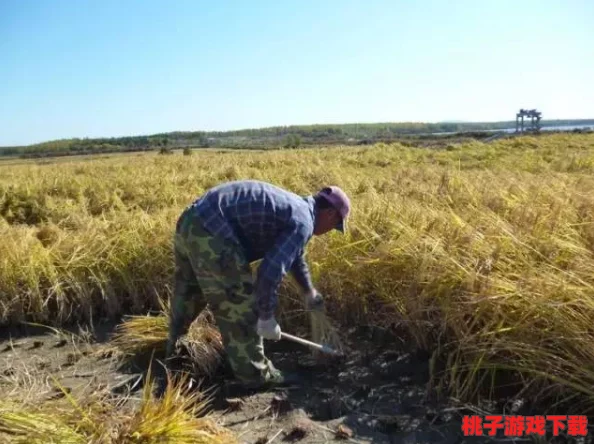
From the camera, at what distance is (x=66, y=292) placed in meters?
3.97

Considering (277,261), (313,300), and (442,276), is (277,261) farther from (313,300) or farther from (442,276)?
(442,276)

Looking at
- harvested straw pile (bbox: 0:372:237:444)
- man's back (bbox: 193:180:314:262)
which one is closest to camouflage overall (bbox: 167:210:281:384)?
man's back (bbox: 193:180:314:262)

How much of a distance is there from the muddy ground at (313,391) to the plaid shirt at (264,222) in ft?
1.90

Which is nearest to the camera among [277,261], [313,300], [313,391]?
[277,261]

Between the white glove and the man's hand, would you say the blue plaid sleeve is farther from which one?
the man's hand

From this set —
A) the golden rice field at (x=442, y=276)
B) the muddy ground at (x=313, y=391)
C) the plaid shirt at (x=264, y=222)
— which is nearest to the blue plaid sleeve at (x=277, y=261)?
the plaid shirt at (x=264, y=222)

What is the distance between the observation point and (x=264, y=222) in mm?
2443

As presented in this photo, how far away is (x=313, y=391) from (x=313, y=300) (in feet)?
1.73

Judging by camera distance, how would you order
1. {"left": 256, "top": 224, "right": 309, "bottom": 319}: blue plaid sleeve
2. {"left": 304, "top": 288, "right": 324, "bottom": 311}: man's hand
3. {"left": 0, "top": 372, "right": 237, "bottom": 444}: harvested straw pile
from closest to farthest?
{"left": 0, "top": 372, "right": 237, "bottom": 444}: harvested straw pile
{"left": 256, "top": 224, "right": 309, "bottom": 319}: blue plaid sleeve
{"left": 304, "top": 288, "right": 324, "bottom": 311}: man's hand

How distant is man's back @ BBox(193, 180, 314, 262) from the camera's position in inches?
94.7

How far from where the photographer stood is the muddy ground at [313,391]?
7.63 ft

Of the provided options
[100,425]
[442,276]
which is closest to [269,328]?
[100,425]

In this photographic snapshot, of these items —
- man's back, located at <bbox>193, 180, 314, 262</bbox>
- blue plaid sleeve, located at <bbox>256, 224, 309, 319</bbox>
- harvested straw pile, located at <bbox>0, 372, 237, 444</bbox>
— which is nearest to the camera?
harvested straw pile, located at <bbox>0, 372, 237, 444</bbox>

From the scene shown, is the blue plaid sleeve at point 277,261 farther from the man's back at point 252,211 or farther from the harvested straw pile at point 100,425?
the harvested straw pile at point 100,425
